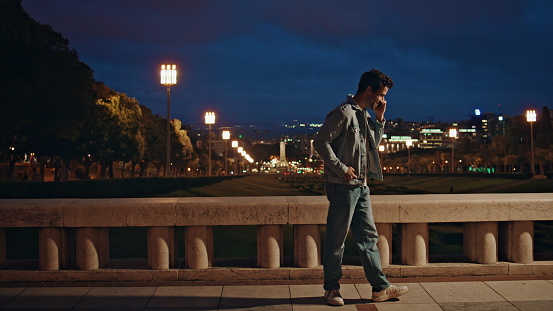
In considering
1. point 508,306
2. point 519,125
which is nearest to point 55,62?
point 508,306

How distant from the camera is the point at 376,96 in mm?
6395

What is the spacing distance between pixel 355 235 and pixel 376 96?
60.7 inches

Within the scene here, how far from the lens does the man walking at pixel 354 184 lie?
6246mm

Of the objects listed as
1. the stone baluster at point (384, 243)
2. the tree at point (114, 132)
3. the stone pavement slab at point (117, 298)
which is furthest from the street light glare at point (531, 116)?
the stone pavement slab at point (117, 298)

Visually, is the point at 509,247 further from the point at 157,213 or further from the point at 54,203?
the point at 54,203

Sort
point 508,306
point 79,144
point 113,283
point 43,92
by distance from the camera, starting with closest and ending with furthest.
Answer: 1. point 508,306
2. point 113,283
3. point 43,92
4. point 79,144

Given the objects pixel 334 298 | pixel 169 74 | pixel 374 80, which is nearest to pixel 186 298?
pixel 334 298

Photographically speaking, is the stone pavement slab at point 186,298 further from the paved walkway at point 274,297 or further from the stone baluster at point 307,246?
the stone baluster at point 307,246

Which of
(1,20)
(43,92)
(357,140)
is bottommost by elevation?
(357,140)

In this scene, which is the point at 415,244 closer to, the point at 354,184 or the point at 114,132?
the point at 354,184

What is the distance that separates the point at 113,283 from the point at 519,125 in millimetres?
98617

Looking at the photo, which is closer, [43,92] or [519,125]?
[43,92]

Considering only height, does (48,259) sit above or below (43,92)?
below

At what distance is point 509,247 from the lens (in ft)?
25.4
